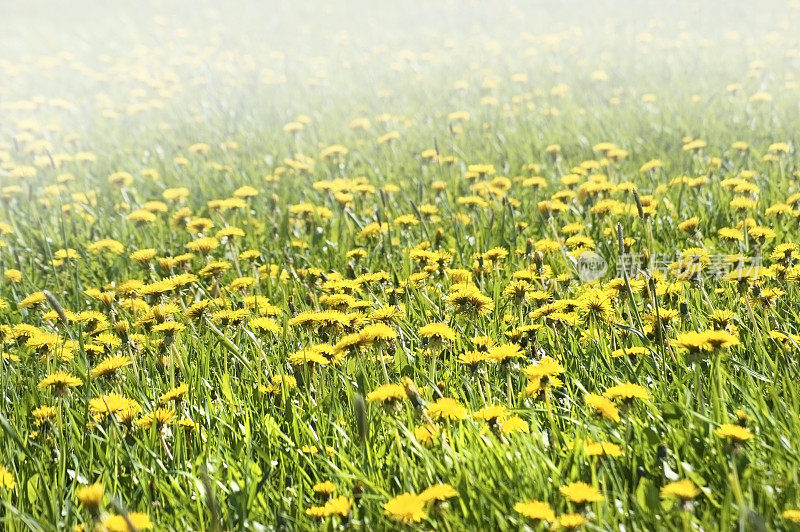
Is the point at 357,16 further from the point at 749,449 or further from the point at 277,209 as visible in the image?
the point at 749,449

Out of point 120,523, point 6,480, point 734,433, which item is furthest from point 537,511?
point 6,480

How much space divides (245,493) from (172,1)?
59.0ft

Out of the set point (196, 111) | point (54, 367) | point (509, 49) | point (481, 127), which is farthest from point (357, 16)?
point (54, 367)

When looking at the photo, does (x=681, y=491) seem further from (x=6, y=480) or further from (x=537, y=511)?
(x=6, y=480)

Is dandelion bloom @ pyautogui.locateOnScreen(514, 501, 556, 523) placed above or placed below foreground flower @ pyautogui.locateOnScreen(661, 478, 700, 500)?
below

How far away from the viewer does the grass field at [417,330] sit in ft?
5.68

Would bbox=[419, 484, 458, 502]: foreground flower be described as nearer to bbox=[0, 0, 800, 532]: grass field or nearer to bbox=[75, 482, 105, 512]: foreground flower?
bbox=[0, 0, 800, 532]: grass field

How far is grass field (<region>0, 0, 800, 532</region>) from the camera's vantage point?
5.68ft

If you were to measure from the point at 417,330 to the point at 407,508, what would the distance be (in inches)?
48.1

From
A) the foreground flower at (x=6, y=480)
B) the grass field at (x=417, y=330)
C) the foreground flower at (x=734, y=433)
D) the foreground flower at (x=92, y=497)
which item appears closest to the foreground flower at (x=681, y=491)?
the grass field at (x=417, y=330)

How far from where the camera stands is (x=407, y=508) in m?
1.50

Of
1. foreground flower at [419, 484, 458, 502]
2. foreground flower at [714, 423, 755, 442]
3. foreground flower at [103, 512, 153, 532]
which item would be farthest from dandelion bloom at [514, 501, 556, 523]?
foreground flower at [103, 512, 153, 532]

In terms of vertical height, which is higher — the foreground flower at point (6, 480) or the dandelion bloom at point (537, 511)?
the dandelion bloom at point (537, 511)

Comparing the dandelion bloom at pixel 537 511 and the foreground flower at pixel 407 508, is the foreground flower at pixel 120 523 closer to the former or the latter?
the foreground flower at pixel 407 508
